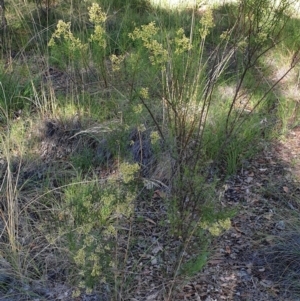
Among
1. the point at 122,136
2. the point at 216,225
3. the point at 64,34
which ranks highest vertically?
the point at 64,34

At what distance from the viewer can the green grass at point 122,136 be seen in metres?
2.58

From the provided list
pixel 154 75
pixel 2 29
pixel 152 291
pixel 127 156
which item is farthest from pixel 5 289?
pixel 2 29

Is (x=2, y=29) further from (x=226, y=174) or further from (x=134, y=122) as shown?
(x=226, y=174)

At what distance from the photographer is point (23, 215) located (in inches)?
124

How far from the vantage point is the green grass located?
2578 millimetres

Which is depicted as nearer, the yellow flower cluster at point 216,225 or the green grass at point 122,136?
the yellow flower cluster at point 216,225

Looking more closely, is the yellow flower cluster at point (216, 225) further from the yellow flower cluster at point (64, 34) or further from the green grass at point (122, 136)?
the yellow flower cluster at point (64, 34)

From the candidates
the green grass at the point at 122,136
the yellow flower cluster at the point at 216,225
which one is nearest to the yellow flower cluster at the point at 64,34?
the green grass at the point at 122,136

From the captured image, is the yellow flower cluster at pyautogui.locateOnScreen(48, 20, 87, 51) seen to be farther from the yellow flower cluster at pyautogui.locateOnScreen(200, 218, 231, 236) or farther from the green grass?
the yellow flower cluster at pyautogui.locateOnScreen(200, 218, 231, 236)

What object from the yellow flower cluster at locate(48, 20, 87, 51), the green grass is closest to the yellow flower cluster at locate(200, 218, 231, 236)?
the green grass

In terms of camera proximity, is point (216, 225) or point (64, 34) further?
point (64, 34)

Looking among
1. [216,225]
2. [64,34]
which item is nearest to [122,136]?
[64,34]

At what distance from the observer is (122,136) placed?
3.41 meters

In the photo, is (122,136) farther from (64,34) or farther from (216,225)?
(216,225)
